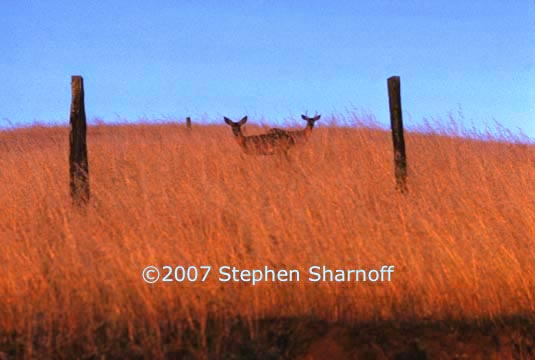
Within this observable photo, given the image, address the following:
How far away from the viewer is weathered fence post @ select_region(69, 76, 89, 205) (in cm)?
913

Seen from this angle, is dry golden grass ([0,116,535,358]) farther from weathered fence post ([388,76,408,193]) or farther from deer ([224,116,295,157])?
deer ([224,116,295,157])

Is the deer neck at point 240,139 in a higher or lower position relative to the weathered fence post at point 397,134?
higher

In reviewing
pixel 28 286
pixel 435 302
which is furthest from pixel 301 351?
pixel 28 286

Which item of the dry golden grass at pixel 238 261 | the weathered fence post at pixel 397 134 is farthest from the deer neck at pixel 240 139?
the dry golden grass at pixel 238 261

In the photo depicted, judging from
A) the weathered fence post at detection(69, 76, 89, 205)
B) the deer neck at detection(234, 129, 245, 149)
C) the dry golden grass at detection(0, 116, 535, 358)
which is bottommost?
the dry golden grass at detection(0, 116, 535, 358)

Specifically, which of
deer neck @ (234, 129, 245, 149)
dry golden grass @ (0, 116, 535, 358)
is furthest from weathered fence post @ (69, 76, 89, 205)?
deer neck @ (234, 129, 245, 149)

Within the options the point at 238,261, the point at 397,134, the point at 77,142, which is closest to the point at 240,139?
the point at 397,134

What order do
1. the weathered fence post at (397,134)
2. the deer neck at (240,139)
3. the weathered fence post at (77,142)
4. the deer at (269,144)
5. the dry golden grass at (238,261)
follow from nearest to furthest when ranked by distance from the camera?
the dry golden grass at (238,261), the weathered fence post at (77,142), the weathered fence post at (397,134), the deer at (269,144), the deer neck at (240,139)

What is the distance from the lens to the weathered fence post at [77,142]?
9.13 metres

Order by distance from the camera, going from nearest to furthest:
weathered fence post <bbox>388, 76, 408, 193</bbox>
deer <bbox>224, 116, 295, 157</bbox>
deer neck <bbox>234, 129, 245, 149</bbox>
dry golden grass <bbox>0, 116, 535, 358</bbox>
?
dry golden grass <bbox>0, 116, 535, 358</bbox> → weathered fence post <bbox>388, 76, 408, 193</bbox> → deer <bbox>224, 116, 295, 157</bbox> → deer neck <bbox>234, 129, 245, 149</bbox>

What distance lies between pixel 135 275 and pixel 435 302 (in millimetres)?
2895

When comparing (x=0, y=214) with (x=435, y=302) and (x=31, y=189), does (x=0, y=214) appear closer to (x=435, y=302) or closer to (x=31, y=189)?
(x=31, y=189)

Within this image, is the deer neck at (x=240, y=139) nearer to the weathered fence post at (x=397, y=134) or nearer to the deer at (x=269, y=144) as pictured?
the deer at (x=269, y=144)

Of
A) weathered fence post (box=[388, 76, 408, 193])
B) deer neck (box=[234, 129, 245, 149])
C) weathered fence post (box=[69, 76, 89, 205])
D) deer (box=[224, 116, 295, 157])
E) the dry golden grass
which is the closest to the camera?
the dry golden grass
